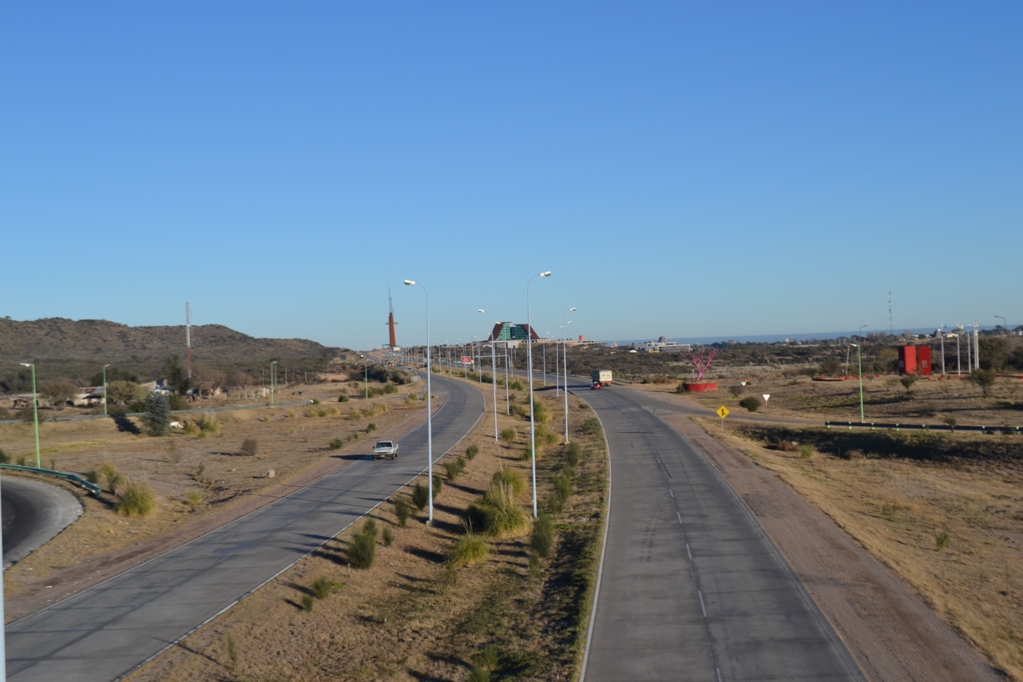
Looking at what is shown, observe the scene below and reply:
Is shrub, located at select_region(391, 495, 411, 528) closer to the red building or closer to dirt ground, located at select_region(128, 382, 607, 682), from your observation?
dirt ground, located at select_region(128, 382, 607, 682)

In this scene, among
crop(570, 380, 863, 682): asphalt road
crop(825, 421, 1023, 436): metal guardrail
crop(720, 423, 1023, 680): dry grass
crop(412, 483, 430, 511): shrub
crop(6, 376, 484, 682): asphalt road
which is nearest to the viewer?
crop(570, 380, 863, 682): asphalt road

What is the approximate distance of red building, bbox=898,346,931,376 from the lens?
93075mm

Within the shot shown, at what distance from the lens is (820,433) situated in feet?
181

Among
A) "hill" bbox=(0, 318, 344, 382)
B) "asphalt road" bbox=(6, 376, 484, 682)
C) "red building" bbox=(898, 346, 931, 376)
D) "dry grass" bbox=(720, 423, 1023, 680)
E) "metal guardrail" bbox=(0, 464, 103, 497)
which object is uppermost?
"hill" bbox=(0, 318, 344, 382)

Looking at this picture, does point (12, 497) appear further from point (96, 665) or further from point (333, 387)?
point (333, 387)

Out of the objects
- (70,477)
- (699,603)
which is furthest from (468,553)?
(70,477)

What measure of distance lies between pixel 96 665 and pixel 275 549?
9675 mm

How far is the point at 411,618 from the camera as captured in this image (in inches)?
798

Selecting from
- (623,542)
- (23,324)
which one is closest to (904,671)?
(623,542)

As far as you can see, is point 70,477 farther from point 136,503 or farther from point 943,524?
point 943,524

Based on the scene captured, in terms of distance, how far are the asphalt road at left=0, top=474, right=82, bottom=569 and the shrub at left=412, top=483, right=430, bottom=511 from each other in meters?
12.9

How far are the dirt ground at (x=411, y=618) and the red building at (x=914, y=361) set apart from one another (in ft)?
250

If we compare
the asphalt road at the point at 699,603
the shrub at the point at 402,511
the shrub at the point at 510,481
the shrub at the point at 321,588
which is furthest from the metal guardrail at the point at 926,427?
the shrub at the point at 321,588

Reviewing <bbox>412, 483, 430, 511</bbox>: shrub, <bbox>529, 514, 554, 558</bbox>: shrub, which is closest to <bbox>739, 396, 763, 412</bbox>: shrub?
<bbox>412, 483, 430, 511</bbox>: shrub
